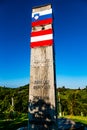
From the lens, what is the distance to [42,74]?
31.0 feet

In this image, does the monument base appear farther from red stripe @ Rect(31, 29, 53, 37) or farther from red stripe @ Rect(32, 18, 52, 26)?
red stripe @ Rect(32, 18, 52, 26)

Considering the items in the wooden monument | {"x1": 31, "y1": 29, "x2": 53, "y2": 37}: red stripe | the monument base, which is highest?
{"x1": 31, "y1": 29, "x2": 53, "y2": 37}: red stripe

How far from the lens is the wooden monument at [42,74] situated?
9.01 meters

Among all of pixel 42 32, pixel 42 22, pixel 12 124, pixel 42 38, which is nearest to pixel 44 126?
pixel 42 38

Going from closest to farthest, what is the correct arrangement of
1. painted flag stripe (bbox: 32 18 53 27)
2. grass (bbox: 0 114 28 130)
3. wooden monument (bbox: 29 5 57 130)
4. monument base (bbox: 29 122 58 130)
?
monument base (bbox: 29 122 58 130) < wooden monument (bbox: 29 5 57 130) < painted flag stripe (bbox: 32 18 53 27) < grass (bbox: 0 114 28 130)

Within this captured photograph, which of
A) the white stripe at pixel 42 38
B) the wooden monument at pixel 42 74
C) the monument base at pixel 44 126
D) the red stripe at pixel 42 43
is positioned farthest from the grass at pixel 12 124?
the white stripe at pixel 42 38

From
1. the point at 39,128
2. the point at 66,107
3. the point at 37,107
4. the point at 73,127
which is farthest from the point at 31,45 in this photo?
the point at 66,107

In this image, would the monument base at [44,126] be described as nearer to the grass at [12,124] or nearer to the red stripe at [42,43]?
the red stripe at [42,43]

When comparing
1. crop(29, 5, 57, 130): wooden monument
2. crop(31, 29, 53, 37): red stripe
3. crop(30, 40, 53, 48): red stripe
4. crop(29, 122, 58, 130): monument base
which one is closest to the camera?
crop(29, 122, 58, 130): monument base

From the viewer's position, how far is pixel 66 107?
2052 inches

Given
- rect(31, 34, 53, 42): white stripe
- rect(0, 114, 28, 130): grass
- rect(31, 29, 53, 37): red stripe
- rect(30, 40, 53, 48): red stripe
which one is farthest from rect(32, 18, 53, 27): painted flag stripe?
rect(0, 114, 28, 130): grass

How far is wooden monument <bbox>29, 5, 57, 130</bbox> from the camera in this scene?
901 cm

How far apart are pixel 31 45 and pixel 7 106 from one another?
41.3 m

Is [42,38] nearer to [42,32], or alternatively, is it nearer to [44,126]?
[42,32]
